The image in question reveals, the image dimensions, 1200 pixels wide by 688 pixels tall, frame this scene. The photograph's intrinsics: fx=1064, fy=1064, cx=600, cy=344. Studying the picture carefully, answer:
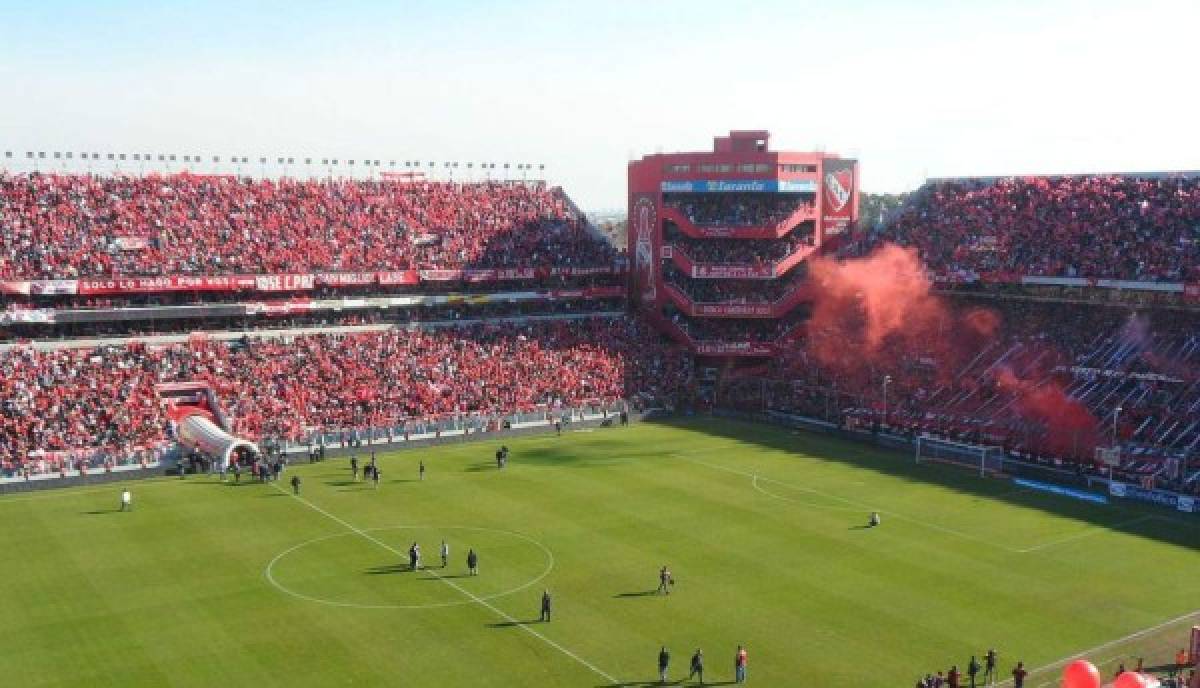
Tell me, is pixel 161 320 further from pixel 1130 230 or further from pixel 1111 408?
pixel 1130 230

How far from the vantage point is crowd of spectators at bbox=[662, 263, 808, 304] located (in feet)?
249

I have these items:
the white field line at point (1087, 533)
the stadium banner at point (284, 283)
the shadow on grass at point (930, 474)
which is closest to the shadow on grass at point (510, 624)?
the white field line at point (1087, 533)

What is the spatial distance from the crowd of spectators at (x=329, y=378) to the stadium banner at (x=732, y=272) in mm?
6044

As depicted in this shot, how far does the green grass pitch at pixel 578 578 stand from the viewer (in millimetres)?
31422

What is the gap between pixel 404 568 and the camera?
3953 centimetres

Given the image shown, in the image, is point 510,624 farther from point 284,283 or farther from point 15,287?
point 15,287

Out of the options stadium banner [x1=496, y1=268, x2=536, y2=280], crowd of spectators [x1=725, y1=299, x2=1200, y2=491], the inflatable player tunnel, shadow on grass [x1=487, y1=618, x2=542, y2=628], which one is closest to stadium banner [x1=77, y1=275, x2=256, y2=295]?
the inflatable player tunnel

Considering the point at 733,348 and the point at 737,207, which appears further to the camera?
the point at 737,207

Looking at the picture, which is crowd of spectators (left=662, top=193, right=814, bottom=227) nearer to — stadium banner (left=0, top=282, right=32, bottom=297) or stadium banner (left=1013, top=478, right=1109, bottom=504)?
stadium banner (left=1013, top=478, right=1109, bottom=504)

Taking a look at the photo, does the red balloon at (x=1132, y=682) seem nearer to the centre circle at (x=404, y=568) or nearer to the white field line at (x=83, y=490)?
the centre circle at (x=404, y=568)

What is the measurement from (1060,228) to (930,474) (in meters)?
22.5

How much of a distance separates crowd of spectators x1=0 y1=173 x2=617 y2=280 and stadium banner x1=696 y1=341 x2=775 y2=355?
11.0m

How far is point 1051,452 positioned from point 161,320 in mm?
51686

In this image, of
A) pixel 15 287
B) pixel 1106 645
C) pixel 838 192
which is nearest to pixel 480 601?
pixel 1106 645
